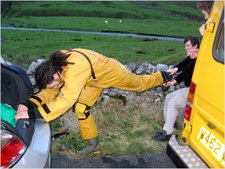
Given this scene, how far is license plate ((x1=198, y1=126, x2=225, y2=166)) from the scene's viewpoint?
304 centimetres

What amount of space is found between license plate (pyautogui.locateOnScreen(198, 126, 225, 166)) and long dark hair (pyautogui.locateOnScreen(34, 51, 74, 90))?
1607 millimetres

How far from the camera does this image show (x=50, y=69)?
3.63m

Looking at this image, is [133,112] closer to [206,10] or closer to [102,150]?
[102,150]

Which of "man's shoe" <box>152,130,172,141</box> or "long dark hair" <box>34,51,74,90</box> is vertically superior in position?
"long dark hair" <box>34,51,74,90</box>

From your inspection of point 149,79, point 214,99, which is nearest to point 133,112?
point 149,79

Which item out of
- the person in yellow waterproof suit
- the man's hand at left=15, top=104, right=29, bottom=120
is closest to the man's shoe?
the person in yellow waterproof suit

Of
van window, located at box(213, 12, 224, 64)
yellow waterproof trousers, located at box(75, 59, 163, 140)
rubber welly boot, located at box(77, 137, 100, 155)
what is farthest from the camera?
rubber welly boot, located at box(77, 137, 100, 155)

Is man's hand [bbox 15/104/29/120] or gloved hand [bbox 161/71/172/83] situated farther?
gloved hand [bbox 161/71/172/83]

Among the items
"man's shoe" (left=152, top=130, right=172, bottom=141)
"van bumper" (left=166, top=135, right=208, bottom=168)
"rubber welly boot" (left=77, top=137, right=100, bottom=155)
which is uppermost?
"van bumper" (left=166, top=135, right=208, bottom=168)

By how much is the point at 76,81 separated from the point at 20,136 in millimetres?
1148

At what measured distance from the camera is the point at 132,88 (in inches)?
188

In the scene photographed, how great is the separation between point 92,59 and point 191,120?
52.8 inches

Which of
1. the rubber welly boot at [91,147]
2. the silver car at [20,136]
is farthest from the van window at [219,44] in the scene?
the rubber welly boot at [91,147]

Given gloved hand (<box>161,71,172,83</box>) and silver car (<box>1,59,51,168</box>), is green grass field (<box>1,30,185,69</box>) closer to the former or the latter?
gloved hand (<box>161,71,172,83</box>)
